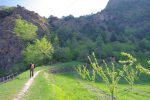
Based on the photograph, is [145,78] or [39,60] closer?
[145,78]

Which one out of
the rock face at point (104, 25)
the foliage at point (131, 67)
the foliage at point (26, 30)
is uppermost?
the rock face at point (104, 25)

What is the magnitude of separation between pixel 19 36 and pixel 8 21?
26.6 metres

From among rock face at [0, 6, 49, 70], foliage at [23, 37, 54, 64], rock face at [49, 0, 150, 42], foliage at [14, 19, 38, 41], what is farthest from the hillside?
foliage at [23, 37, 54, 64]

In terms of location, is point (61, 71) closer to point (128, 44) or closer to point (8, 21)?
point (128, 44)

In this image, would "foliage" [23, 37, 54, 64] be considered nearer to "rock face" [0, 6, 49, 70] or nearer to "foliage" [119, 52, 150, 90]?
"rock face" [0, 6, 49, 70]

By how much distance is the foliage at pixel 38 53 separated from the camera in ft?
340

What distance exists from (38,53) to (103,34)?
64.5 m

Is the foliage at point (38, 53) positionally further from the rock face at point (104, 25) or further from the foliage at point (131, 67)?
the foliage at point (131, 67)

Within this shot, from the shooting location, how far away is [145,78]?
90188 mm

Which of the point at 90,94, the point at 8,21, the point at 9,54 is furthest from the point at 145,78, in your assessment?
the point at 8,21

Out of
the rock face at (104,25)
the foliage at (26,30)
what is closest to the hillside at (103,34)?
the rock face at (104,25)

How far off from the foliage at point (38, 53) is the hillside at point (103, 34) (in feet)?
51.8

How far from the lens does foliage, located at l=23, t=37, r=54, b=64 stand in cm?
10350

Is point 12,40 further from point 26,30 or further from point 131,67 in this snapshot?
point 131,67
